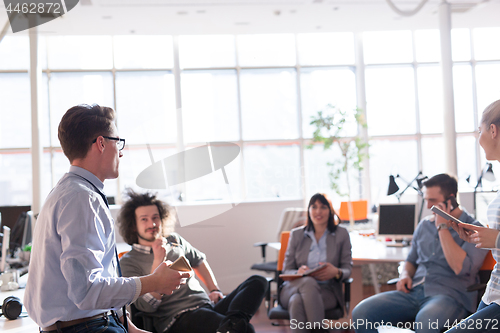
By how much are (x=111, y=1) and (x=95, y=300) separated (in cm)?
476

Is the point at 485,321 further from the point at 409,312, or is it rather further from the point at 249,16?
the point at 249,16

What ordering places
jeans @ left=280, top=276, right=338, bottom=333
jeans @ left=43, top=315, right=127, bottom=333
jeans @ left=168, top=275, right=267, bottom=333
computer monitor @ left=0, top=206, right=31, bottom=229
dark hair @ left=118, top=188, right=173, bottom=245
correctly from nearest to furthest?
jeans @ left=43, top=315, right=127, bottom=333, jeans @ left=168, top=275, right=267, bottom=333, dark hair @ left=118, top=188, right=173, bottom=245, jeans @ left=280, top=276, right=338, bottom=333, computer monitor @ left=0, top=206, right=31, bottom=229

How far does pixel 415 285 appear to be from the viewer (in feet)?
8.75

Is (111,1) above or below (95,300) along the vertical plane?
above

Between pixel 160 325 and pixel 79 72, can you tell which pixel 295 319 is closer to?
pixel 160 325

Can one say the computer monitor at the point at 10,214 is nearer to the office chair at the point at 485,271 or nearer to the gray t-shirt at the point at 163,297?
the gray t-shirt at the point at 163,297

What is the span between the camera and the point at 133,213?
264 cm

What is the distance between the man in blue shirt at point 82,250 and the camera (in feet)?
4.25

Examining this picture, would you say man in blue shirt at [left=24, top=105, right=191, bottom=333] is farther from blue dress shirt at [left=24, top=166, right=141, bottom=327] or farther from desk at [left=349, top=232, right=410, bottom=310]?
desk at [left=349, top=232, right=410, bottom=310]

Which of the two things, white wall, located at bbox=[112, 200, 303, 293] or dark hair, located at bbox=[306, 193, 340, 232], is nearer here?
dark hair, located at bbox=[306, 193, 340, 232]

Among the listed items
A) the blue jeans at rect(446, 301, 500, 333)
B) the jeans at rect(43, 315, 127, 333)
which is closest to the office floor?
the blue jeans at rect(446, 301, 500, 333)

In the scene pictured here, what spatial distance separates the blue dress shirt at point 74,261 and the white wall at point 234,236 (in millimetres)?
3894

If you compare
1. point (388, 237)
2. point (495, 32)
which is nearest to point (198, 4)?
point (388, 237)

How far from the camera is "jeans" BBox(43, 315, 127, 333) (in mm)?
1399
